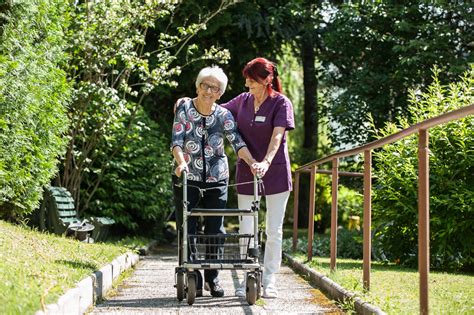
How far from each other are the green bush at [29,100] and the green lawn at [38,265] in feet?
1.65

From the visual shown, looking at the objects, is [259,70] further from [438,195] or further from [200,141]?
[438,195]

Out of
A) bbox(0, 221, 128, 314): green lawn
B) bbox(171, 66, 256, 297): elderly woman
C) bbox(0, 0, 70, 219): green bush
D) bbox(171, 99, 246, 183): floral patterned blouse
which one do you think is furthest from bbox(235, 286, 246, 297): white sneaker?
bbox(0, 0, 70, 219): green bush

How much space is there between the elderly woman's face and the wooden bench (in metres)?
4.37

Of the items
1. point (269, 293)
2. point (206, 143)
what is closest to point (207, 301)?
point (269, 293)

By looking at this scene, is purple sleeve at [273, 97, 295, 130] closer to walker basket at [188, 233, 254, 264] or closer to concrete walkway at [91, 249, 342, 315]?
walker basket at [188, 233, 254, 264]

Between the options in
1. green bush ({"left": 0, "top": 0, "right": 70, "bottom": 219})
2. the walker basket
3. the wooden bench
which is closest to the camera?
the walker basket

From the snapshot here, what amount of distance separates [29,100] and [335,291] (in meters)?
3.85

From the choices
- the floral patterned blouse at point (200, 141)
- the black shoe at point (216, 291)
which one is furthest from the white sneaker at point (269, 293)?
the floral patterned blouse at point (200, 141)

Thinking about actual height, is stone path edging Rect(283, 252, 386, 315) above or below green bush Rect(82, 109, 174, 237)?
below

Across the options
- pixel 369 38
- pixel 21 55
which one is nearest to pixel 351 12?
pixel 369 38

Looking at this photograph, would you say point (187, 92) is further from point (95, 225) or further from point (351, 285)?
point (351, 285)

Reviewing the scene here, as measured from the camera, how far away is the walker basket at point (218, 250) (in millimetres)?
6527

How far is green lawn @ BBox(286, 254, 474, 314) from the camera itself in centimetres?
575

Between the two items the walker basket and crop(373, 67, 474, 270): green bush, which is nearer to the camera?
the walker basket
